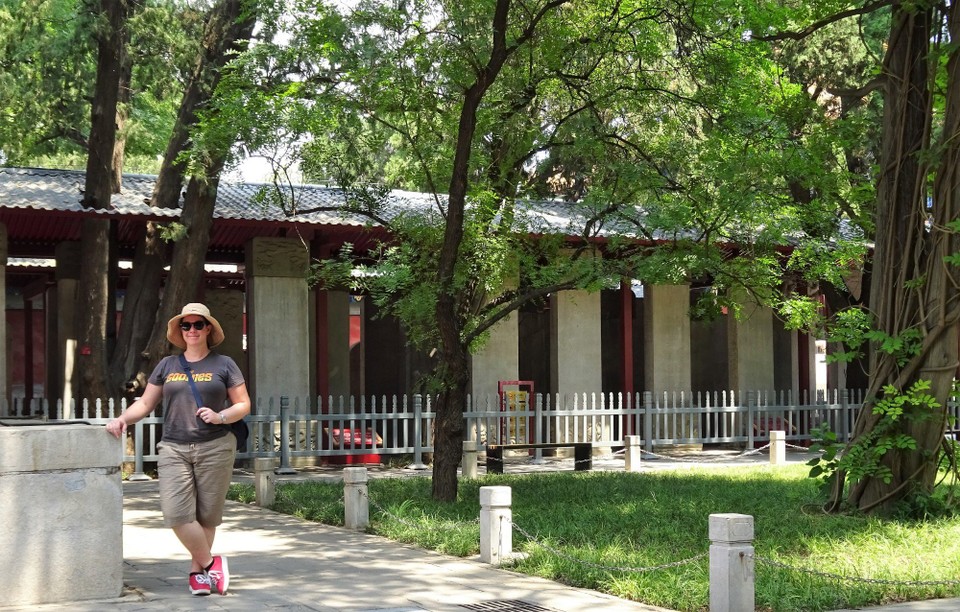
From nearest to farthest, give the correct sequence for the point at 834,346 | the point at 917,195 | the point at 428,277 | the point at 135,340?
the point at 917,195
the point at 428,277
the point at 135,340
the point at 834,346

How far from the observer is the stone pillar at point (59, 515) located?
273 inches

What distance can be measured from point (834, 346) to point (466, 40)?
18149 millimetres

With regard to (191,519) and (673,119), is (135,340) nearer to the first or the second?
(673,119)

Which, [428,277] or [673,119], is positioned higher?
[673,119]

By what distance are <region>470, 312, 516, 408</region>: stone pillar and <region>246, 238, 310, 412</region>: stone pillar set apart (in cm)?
309

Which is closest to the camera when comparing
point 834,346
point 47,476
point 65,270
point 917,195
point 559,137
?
point 47,476

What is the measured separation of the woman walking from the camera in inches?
284

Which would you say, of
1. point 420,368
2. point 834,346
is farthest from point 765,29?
point 834,346

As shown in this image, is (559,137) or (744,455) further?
(744,455)

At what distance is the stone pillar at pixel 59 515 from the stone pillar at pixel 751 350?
17.3 meters

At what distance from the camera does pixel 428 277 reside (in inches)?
522

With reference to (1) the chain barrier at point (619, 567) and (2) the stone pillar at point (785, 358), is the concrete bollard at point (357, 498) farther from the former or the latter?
(2) the stone pillar at point (785, 358)

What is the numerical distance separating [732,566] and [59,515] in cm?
416

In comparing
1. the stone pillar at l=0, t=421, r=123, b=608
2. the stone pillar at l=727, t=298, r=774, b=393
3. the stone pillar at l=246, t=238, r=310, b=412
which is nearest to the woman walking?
the stone pillar at l=0, t=421, r=123, b=608
